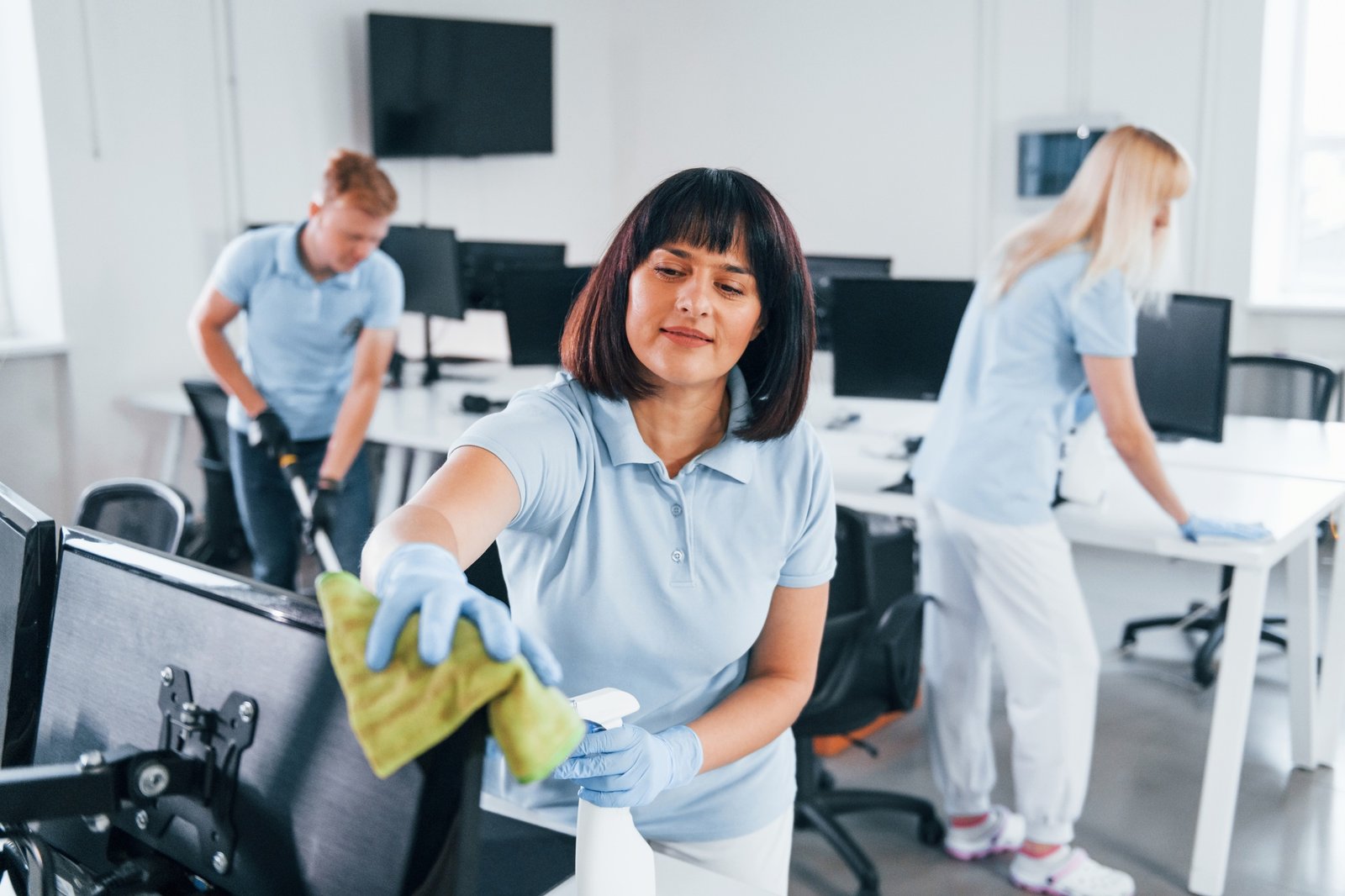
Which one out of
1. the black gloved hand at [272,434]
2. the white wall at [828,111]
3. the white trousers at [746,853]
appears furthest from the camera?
the white wall at [828,111]

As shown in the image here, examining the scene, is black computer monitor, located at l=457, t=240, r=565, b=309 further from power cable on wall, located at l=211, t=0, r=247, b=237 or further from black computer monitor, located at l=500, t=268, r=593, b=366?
power cable on wall, located at l=211, t=0, r=247, b=237

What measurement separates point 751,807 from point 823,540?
12.3 inches

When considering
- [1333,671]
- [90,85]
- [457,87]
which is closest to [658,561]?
[1333,671]

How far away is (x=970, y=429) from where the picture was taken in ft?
8.00

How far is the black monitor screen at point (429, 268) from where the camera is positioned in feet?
14.4

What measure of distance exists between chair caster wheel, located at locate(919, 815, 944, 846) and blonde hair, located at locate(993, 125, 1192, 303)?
4.03ft

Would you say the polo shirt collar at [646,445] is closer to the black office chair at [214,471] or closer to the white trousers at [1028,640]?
the white trousers at [1028,640]

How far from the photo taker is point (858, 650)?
238 centimetres

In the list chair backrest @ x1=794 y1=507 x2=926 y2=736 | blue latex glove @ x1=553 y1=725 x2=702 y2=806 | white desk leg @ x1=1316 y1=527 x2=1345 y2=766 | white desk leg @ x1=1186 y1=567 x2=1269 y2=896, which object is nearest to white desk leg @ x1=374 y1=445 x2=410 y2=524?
chair backrest @ x1=794 y1=507 x2=926 y2=736

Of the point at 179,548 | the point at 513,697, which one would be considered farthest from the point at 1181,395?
the point at 513,697

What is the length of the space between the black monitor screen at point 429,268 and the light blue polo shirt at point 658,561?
3.16m

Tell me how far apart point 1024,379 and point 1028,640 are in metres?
0.54

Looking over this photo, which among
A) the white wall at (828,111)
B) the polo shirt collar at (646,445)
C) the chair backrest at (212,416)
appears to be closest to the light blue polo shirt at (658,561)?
the polo shirt collar at (646,445)

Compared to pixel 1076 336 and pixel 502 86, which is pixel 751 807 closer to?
pixel 1076 336
